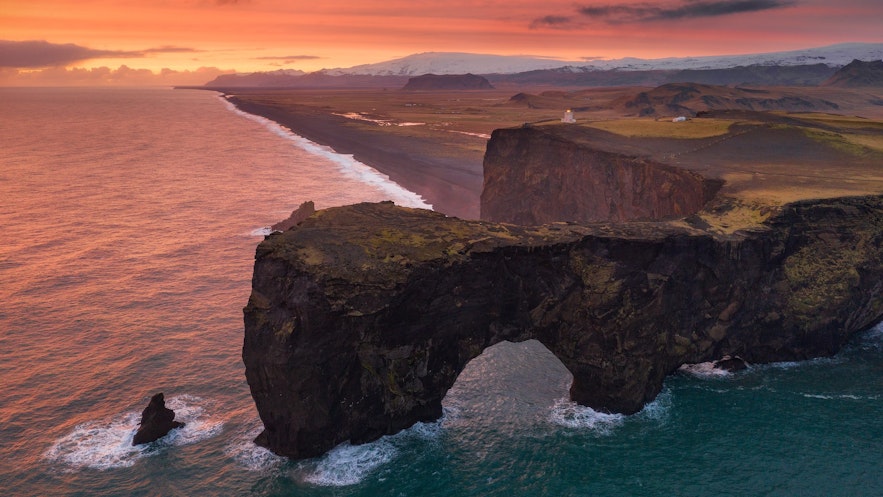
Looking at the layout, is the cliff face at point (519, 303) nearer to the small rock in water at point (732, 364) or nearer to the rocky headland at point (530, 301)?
the rocky headland at point (530, 301)

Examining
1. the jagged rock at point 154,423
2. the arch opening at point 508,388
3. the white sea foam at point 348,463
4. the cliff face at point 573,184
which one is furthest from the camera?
the cliff face at point 573,184

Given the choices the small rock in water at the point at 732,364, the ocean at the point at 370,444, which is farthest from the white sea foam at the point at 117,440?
the small rock in water at the point at 732,364

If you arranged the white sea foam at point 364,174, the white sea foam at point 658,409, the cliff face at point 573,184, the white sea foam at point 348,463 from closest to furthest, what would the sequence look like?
the white sea foam at point 348,463
the white sea foam at point 658,409
the cliff face at point 573,184
the white sea foam at point 364,174

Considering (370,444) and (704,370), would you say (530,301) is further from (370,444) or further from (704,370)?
(704,370)

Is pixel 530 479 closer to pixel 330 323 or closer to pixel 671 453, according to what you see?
pixel 671 453

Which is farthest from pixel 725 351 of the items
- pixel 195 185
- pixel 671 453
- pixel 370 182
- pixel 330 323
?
pixel 195 185

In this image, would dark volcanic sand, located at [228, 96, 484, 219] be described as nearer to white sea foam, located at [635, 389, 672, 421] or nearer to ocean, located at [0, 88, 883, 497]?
ocean, located at [0, 88, 883, 497]

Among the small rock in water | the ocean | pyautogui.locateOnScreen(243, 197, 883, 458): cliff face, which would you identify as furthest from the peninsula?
the ocean
